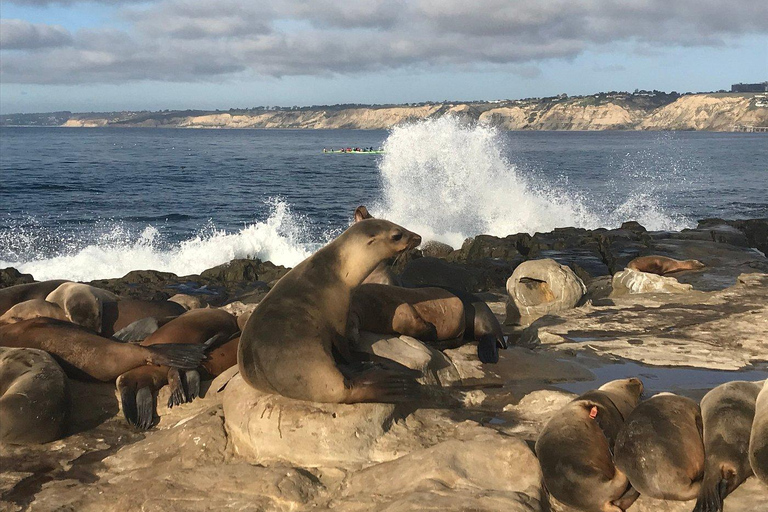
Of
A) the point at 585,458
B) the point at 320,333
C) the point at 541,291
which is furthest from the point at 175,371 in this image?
the point at 541,291

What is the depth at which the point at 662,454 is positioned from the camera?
434 centimetres

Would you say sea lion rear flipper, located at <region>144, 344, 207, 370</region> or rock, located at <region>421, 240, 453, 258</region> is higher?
sea lion rear flipper, located at <region>144, 344, 207, 370</region>

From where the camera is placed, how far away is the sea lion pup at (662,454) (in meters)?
4.30

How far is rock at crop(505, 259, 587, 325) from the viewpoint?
11.1m

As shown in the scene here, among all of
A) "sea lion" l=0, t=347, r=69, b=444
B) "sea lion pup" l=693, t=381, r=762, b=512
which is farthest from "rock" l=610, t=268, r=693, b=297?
"sea lion" l=0, t=347, r=69, b=444

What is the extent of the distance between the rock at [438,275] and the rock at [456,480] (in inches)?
294

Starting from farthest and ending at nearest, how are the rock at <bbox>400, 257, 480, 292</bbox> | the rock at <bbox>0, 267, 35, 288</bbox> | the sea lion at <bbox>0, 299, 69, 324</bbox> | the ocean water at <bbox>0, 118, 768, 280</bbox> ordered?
the ocean water at <bbox>0, 118, 768, 280</bbox>
the rock at <bbox>0, 267, 35, 288</bbox>
the rock at <bbox>400, 257, 480, 292</bbox>
the sea lion at <bbox>0, 299, 69, 324</bbox>

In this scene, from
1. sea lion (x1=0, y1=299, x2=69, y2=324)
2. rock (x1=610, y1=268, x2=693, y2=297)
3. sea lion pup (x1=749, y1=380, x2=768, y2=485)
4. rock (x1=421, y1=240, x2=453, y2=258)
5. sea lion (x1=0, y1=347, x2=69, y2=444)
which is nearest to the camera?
sea lion pup (x1=749, y1=380, x2=768, y2=485)

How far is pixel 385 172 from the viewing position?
33.0 meters

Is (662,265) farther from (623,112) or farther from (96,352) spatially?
(623,112)

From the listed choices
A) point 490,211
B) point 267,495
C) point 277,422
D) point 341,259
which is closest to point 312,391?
point 277,422

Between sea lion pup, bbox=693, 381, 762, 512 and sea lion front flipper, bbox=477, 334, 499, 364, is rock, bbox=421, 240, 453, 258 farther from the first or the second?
sea lion pup, bbox=693, 381, 762, 512

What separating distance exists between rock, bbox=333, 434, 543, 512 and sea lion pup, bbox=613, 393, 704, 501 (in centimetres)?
56

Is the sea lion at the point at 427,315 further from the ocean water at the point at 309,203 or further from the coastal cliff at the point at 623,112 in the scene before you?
the coastal cliff at the point at 623,112
